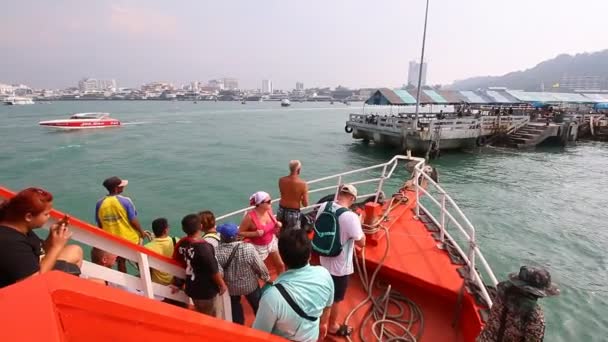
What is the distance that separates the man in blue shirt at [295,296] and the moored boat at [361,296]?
35 centimetres

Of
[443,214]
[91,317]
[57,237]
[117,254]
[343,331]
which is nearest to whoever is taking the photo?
[91,317]

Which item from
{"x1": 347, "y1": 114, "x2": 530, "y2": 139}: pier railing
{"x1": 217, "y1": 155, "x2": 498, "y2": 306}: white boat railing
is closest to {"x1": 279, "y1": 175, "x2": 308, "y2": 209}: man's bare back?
{"x1": 217, "y1": 155, "x2": 498, "y2": 306}: white boat railing

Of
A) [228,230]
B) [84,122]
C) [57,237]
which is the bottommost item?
[84,122]

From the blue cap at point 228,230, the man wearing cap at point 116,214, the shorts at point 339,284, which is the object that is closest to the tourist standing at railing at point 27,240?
the blue cap at point 228,230

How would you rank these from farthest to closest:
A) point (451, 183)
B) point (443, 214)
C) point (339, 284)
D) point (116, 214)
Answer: point (451, 183) → point (443, 214) → point (116, 214) → point (339, 284)

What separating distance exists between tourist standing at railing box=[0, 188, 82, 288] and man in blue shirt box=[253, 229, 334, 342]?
1.31 m

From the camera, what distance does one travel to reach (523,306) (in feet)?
6.63

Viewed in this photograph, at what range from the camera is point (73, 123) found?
36688 millimetres

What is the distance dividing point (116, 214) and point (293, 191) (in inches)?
93.9

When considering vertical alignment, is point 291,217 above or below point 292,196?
below

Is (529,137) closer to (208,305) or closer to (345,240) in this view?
(345,240)

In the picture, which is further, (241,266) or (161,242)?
(161,242)

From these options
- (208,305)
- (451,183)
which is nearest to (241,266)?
(208,305)

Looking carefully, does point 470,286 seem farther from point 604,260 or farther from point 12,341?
point 604,260
